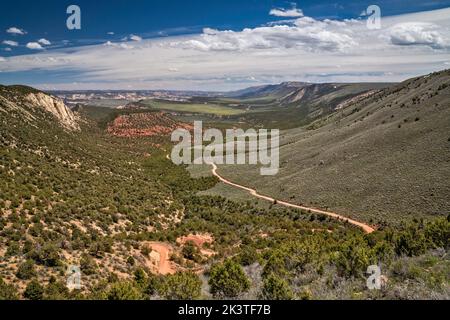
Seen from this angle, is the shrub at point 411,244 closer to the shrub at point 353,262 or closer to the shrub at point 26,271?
the shrub at point 353,262

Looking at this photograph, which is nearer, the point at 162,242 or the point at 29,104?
the point at 162,242

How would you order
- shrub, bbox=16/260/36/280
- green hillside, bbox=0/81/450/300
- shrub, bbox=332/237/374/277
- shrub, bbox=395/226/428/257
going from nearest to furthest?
green hillside, bbox=0/81/450/300
shrub, bbox=332/237/374/277
shrub, bbox=16/260/36/280
shrub, bbox=395/226/428/257

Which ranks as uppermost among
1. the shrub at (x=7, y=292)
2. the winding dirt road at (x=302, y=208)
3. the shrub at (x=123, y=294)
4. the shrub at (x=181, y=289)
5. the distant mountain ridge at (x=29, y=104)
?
the distant mountain ridge at (x=29, y=104)

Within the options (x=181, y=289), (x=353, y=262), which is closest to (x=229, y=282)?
(x=181, y=289)

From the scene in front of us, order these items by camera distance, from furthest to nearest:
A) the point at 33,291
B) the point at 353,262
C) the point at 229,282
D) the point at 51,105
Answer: the point at 51,105 < the point at 353,262 < the point at 33,291 < the point at 229,282

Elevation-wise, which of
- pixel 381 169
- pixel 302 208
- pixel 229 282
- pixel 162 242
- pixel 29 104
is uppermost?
pixel 29 104

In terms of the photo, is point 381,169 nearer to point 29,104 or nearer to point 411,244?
point 411,244

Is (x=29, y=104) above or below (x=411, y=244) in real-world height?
above

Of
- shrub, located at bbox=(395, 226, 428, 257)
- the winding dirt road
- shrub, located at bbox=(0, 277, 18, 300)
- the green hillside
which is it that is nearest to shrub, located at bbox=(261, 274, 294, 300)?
the green hillside

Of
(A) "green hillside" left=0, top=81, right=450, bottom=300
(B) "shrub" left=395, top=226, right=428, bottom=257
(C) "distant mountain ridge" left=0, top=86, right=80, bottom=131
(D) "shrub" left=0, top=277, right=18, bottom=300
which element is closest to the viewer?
(D) "shrub" left=0, top=277, right=18, bottom=300

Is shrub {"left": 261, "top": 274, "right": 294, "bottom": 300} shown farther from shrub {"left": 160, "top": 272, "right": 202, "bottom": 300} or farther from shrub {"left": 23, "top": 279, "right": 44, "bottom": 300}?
shrub {"left": 23, "top": 279, "right": 44, "bottom": 300}

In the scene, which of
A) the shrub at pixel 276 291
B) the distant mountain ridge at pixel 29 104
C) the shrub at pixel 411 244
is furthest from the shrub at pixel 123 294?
the distant mountain ridge at pixel 29 104
